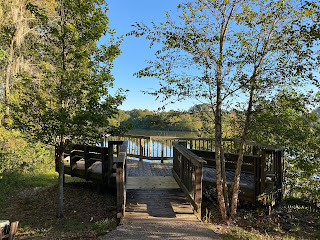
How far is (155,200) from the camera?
4.14m

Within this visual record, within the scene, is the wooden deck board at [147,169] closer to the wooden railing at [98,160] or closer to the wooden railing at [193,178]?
the wooden railing at [98,160]

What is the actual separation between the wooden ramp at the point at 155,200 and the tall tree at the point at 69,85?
1541 mm

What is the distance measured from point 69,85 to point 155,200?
9.62 feet

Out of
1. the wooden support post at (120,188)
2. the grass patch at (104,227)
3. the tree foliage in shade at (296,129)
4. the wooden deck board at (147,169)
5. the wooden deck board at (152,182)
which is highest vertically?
the tree foliage in shade at (296,129)

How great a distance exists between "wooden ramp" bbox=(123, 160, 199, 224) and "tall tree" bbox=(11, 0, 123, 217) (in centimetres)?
154

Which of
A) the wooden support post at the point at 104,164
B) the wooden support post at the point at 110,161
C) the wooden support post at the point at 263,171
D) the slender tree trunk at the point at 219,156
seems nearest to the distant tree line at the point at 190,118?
the slender tree trunk at the point at 219,156

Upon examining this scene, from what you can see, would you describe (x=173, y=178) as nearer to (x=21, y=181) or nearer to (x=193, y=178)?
(x=193, y=178)

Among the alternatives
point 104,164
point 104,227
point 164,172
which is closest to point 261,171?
point 164,172

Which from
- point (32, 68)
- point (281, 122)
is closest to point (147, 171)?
point (281, 122)

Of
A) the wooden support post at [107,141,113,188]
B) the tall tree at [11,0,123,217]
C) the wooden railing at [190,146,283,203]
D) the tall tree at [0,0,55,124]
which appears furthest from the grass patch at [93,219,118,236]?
the tall tree at [0,0,55,124]

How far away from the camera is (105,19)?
4.50m

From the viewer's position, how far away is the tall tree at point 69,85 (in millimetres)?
4191

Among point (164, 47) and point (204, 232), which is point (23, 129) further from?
point (204, 232)

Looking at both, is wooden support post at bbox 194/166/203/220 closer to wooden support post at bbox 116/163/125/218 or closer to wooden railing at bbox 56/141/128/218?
wooden support post at bbox 116/163/125/218
